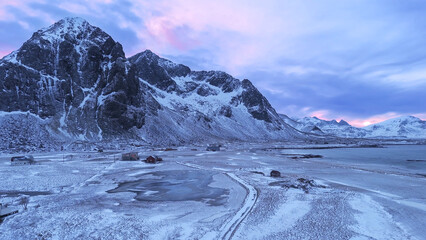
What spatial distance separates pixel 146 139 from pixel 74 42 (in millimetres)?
50642

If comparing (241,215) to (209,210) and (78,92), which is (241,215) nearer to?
(209,210)

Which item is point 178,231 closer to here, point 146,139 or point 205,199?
point 205,199

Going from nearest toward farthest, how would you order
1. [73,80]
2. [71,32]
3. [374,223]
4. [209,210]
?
[374,223]
[209,210]
[73,80]
[71,32]

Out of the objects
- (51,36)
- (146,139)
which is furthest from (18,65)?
(146,139)

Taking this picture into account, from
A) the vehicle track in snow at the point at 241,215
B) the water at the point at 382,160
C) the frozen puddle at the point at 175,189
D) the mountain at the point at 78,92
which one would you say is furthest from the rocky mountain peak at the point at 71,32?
the vehicle track in snow at the point at 241,215

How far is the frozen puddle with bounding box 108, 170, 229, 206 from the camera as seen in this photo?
20.2 m

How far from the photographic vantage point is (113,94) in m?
105

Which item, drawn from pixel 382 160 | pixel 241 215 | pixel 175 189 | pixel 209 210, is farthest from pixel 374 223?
pixel 382 160

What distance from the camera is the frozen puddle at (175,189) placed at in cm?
2022

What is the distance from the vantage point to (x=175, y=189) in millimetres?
23891

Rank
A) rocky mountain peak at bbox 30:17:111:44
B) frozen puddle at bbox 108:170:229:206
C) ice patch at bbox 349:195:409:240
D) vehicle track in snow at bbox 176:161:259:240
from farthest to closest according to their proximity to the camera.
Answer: rocky mountain peak at bbox 30:17:111:44
frozen puddle at bbox 108:170:229:206
ice patch at bbox 349:195:409:240
vehicle track in snow at bbox 176:161:259:240

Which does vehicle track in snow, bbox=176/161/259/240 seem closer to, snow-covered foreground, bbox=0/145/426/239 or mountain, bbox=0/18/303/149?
snow-covered foreground, bbox=0/145/426/239

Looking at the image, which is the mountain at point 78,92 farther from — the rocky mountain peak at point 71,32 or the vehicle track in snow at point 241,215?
the vehicle track in snow at point 241,215

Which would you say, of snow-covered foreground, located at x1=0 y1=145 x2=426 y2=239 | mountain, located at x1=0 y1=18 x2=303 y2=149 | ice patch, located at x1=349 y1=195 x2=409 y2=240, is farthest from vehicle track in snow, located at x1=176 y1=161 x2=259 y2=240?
mountain, located at x1=0 y1=18 x2=303 y2=149
